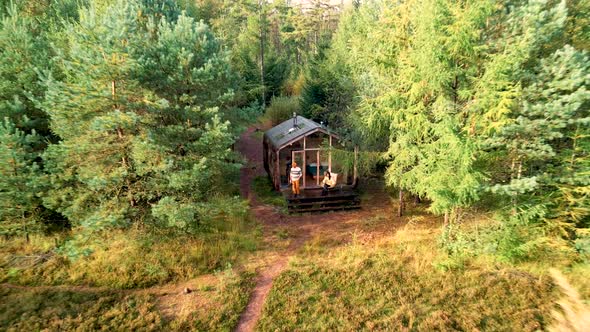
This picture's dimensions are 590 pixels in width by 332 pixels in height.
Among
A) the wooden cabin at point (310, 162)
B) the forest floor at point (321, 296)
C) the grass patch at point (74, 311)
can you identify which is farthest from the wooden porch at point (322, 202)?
the grass patch at point (74, 311)

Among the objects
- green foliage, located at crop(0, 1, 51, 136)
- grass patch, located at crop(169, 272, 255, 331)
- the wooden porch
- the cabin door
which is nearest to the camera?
grass patch, located at crop(169, 272, 255, 331)

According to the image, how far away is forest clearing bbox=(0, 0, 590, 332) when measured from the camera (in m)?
8.80

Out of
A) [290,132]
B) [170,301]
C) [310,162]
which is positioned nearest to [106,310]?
[170,301]

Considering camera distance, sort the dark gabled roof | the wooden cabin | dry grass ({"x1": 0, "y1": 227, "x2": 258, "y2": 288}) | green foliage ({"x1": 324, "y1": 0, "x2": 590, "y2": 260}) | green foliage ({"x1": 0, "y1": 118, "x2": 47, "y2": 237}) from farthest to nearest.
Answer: the dark gabled roof, the wooden cabin, dry grass ({"x1": 0, "y1": 227, "x2": 258, "y2": 288}), green foliage ({"x1": 0, "y1": 118, "x2": 47, "y2": 237}), green foliage ({"x1": 324, "y1": 0, "x2": 590, "y2": 260})

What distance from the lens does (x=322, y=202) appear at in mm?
15367

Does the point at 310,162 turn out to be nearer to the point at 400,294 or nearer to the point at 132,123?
the point at 400,294

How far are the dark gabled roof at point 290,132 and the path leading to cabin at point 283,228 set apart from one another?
3073 mm

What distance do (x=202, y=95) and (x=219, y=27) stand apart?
3126cm

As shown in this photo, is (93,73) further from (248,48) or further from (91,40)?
(248,48)

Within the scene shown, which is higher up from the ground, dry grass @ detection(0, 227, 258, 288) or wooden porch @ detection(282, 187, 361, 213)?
wooden porch @ detection(282, 187, 361, 213)

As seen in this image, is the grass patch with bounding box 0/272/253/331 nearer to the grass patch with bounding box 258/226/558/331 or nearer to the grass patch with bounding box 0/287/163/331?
the grass patch with bounding box 0/287/163/331

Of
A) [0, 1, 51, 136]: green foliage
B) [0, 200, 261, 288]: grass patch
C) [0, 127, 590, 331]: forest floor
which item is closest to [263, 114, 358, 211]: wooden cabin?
[0, 127, 590, 331]: forest floor

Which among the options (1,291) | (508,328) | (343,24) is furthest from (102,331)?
(343,24)

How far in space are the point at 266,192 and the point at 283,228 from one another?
434cm
